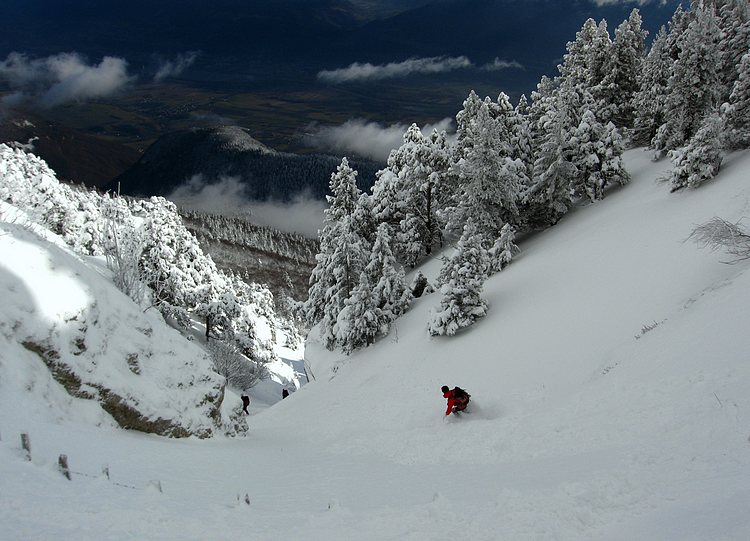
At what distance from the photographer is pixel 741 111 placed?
26094 millimetres

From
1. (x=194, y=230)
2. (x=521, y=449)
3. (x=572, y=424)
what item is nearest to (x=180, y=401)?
(x=521, y=449)

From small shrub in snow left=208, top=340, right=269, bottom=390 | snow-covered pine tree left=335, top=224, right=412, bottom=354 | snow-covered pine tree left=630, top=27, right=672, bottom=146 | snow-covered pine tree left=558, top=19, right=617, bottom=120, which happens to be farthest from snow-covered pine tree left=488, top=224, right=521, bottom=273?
small shrub in snow left=208, top=340, right=269, bottom=390

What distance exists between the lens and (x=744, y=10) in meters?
36.6

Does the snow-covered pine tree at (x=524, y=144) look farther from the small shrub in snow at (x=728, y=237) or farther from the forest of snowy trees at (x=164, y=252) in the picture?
the forest of snowy trees at (x=164, y=252)

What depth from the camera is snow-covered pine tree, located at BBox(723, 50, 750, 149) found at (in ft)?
84.0

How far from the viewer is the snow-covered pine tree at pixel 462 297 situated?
885 inches

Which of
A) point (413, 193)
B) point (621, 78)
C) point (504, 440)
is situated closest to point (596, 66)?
point (621, 78)

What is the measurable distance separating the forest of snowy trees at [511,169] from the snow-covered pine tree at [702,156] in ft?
0.19

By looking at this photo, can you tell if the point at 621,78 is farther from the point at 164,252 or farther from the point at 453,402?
the point at 164,252

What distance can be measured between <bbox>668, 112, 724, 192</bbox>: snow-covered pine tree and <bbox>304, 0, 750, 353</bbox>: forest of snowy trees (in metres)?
0.06

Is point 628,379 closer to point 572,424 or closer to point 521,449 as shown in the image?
point 572,424

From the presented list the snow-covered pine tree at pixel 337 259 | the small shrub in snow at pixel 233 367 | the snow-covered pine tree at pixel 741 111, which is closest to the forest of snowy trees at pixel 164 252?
the small shrub in snow at pixel 233 367

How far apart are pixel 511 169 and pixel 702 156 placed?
34.1 feet

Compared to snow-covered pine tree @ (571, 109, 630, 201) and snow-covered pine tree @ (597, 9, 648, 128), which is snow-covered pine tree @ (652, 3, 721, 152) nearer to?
snow-covered pine tree @ (571, 109, 630, 201)
